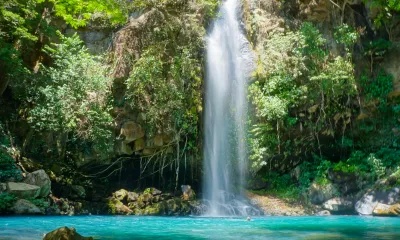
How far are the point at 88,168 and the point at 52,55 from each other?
4.62m

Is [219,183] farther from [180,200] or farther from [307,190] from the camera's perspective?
[307,190]

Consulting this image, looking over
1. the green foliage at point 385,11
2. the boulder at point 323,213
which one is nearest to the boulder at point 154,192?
the boulder at point 323,213

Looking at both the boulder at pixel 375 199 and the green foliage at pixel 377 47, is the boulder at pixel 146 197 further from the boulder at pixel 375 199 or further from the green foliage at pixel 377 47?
the green foliage at pixel 377 47

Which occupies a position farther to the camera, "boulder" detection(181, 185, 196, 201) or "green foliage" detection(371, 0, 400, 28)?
"green foliage" detection(371, 0, 400, 28)

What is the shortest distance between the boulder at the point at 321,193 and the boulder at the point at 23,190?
1050cm

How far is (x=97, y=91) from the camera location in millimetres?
14734

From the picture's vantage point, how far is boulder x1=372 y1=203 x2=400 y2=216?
14.2m

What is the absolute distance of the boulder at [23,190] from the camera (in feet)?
40.9

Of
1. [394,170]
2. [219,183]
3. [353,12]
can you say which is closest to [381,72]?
[353,12]

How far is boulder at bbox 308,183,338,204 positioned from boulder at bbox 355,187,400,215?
1.09m

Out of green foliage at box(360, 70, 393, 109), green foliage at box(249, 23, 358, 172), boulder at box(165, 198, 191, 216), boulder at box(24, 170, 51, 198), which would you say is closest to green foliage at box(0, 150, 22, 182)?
boulder at box(24, 170, 51, 198)

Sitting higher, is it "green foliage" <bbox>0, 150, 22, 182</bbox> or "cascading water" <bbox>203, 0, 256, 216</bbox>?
"cascading water" <bbox>203, 0, 256, 216</bbox>

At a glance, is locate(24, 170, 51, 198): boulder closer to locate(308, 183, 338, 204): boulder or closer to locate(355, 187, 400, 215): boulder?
locate(308, 183, 338, 204): boulder

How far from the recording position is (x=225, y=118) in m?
17.4
